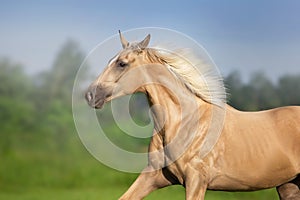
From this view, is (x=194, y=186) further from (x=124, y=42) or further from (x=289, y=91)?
(x=289, y=91)

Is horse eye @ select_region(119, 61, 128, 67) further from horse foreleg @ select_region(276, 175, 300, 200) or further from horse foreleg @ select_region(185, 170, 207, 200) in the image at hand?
horse foreleg @ select_region(276, 175, 300, 200)

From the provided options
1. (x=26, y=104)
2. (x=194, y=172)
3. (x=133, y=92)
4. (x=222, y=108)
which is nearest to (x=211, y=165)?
(x=194, y=172)

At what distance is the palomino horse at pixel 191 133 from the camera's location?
5.32 m

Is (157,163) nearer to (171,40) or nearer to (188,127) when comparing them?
(188,127)

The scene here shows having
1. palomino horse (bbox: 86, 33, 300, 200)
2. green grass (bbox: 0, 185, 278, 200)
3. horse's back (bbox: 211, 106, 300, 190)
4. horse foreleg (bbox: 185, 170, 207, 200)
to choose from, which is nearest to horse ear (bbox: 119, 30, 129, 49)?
palomino horse (bbox: 86, 33, 300, 200)

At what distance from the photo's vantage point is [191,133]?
5.43 metres

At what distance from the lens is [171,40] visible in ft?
18.5

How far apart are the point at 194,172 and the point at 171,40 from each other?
1.28m

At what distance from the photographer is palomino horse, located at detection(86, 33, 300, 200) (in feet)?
17.4

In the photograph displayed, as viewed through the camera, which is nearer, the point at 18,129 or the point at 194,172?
the point at 194,172

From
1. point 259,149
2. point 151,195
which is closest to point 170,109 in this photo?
point 259,149

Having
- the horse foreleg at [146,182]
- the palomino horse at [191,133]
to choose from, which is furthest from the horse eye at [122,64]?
the horse foreleg at [146,182]

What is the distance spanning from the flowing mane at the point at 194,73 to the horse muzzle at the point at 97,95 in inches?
22.1

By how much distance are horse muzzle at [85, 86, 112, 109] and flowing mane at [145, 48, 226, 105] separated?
56cm
